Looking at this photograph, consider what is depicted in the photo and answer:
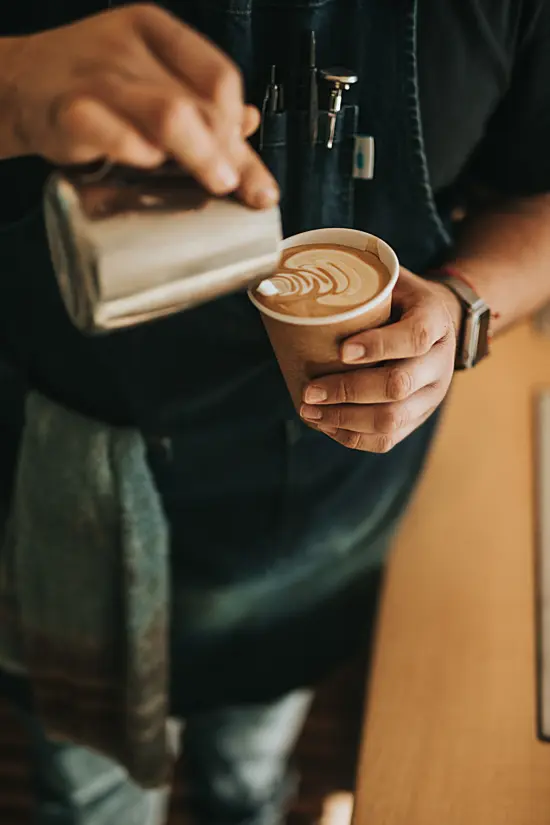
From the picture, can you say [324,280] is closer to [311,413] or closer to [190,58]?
[311,413]

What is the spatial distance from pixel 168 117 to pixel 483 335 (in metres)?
0.55

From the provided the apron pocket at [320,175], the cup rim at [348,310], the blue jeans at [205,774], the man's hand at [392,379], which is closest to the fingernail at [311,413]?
the man's hand at [392,379]

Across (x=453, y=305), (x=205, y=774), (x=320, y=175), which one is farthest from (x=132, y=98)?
(x=205, y=774)

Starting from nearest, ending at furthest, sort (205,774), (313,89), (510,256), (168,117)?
(168,117) < (313,89) < (510,256) < (205,774)

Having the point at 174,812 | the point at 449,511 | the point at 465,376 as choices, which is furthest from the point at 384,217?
the point at 174,812

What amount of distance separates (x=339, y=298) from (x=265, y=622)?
0.72 m

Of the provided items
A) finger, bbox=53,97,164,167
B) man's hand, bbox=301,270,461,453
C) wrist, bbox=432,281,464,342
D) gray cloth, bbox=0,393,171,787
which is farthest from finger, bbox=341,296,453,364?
gray cloth, bbox=0,393,171,787

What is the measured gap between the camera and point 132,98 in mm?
432

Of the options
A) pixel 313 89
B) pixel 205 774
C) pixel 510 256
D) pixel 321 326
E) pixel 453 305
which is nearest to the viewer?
pixel 321 326

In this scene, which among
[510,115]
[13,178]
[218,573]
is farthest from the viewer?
[218,573]

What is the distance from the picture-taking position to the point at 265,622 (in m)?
1.21

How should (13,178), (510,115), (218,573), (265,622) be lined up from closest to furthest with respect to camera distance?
1. (13,178)
2. (510,115)
3. (218,573)
4. (265,622)

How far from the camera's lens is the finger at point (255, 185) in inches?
19.3

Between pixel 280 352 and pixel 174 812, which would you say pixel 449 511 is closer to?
pixel 280 352
